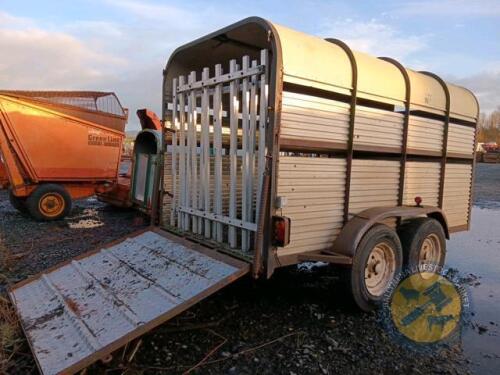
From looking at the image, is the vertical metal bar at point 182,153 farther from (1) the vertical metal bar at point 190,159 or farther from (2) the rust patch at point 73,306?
(2) the rust patch at point 73,306

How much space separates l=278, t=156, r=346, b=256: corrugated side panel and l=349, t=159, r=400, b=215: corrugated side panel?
0.60 ft

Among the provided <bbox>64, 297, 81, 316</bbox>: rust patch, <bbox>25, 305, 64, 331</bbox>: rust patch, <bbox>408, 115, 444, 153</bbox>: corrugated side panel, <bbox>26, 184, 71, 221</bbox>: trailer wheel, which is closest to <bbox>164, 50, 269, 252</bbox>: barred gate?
<bbox>64, 297, 81, 316</bbox>: rust patch

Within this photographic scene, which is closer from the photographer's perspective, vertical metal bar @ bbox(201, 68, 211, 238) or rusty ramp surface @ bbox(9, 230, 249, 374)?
rusty ramp surface @ bbox(9, 230, 249, 374)

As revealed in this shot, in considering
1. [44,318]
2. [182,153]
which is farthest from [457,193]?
[44,318]

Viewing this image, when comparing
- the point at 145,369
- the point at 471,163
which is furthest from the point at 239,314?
the point at 471,163

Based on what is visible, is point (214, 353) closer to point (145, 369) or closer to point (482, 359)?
point (145, 369)

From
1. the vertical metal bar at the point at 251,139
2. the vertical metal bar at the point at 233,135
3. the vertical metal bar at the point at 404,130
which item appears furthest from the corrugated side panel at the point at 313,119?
the vertical metal bar at the point at 404,130

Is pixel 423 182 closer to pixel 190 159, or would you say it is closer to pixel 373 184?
pixel 373 184

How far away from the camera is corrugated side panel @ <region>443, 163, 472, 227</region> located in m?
5.46

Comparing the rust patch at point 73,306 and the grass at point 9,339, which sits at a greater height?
the rust patch at point 73,306

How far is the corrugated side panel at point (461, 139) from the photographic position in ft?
17.6

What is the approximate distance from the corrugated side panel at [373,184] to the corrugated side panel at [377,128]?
20 cm

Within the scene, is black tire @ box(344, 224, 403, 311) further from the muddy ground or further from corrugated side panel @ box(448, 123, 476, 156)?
corrugated side panel @ box(448, 123, 476, 156)

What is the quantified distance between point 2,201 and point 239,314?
35.5 feet
